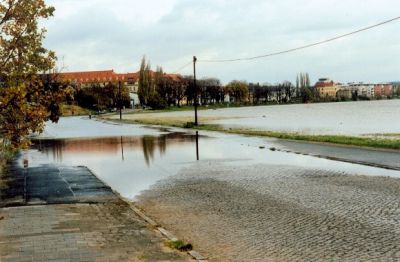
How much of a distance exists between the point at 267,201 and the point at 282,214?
4.99 ft

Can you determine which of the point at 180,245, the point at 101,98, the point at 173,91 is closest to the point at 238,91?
the point at 173,91

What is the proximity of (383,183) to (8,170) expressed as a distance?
1317 cm

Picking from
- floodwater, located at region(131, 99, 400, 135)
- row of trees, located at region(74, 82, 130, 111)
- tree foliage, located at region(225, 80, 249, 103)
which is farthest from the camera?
tree foliage, located at region(225, 80, 249, 103)

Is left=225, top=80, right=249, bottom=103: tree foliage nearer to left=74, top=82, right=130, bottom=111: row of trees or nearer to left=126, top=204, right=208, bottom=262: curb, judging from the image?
left=74, top=82, right=130, bottom=111: row of trees

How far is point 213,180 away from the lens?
15.5m

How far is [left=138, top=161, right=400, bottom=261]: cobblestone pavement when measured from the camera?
7570 mm

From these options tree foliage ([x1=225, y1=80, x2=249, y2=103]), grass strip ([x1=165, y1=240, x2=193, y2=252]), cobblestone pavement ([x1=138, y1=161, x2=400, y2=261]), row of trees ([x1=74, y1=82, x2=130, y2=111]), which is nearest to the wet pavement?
cobblestone pavement ([x1=138, y1=161, x2=400, y2=261])

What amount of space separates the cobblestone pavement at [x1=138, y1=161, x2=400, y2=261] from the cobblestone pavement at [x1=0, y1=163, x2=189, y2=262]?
2.44 feet

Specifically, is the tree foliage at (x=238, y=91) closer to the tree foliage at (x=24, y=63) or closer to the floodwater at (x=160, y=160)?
the floodwater at (x=160, y=160)

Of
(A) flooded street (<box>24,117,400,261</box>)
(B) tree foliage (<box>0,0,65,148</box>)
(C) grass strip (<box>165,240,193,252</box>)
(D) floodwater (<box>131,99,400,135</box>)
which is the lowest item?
(D) floodwater (<box>131,99,400,135</box>)

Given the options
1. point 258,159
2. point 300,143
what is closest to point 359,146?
point 300,143

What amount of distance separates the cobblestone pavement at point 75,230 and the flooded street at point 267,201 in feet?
2.38

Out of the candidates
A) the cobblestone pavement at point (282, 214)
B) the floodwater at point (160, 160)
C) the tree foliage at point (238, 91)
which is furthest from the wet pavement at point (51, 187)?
the tree foliage at point (238, 91)

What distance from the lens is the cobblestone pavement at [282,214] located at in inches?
298
